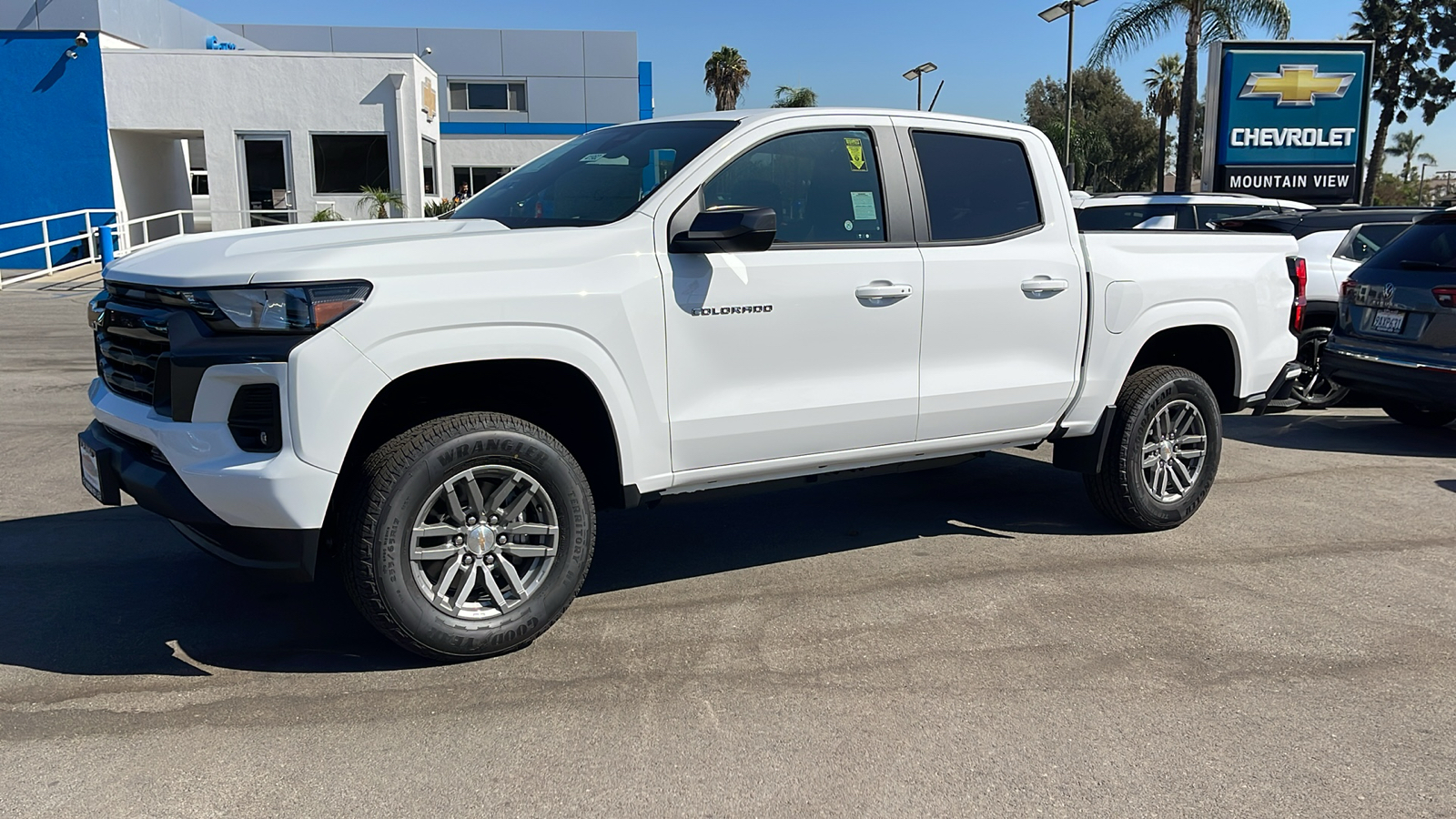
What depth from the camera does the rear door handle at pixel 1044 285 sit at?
203 inches

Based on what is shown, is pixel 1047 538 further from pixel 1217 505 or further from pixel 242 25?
pixel 242 25

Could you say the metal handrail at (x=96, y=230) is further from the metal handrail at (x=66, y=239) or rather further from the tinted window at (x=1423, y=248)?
the tinted window at (x=1423, y=248)

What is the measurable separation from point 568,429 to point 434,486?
742 millimetres

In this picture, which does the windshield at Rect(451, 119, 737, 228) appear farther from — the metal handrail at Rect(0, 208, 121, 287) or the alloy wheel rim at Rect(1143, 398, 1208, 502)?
the metal handrail at Rect(0, 208, 121, 287)

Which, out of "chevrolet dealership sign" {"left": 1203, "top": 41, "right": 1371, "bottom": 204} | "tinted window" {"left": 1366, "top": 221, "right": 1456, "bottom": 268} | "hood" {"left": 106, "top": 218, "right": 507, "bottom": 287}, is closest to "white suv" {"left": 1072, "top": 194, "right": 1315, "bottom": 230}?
"tinted window" {"left": 1366, "top": 221, "right": 1456, "bottom": 268}

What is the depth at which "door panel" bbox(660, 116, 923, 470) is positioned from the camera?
14.1ft

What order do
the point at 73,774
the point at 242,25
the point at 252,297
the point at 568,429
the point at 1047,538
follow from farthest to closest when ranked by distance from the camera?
the point at 242,25 < the point at 1047,538 < the point at 568,429 < the point at 252,297 < the point at 73,774

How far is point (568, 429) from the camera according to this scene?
4465mm

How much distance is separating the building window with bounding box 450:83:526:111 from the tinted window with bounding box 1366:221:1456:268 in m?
36.3

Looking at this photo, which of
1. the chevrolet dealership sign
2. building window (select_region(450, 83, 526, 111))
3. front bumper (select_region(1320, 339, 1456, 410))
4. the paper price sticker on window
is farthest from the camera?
building window (select_region(450, 83, 526, 111))

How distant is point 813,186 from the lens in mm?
4691

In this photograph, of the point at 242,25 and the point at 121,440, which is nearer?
the point at 121,440

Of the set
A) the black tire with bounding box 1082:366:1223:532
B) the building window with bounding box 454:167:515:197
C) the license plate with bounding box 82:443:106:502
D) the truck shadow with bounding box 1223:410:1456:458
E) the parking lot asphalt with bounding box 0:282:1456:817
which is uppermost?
the building window with bounding box 454:167:515:197

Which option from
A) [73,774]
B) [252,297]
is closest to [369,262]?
[252,297]
